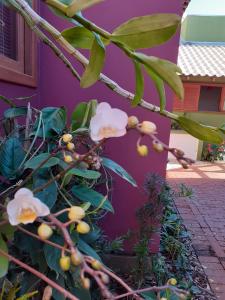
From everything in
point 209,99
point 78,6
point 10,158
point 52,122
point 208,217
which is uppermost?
point 78,6

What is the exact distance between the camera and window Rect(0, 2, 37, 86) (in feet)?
5.11

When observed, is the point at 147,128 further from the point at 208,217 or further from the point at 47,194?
the point at 208,217

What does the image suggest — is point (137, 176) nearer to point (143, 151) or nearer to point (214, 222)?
point (143, 151)

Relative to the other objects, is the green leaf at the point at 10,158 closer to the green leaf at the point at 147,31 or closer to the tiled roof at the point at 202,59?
the green leaf at the point at 147,31

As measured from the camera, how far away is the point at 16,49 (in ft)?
5.69

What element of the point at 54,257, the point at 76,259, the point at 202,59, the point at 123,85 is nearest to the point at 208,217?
the point at 123,85

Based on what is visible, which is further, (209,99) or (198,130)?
(209,99)

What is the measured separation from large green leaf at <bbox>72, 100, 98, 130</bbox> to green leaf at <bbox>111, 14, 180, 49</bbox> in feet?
1.86

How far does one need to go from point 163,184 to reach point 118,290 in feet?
2.35

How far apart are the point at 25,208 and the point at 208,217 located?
345 cm

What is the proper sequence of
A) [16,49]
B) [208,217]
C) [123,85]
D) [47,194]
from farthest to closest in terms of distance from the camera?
[208,217] → [123,85] → [16,49] → [47,194]

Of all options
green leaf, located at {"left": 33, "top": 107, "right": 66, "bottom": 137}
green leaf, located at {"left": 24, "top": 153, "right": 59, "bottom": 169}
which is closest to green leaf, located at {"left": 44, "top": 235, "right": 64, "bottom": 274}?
green leaf, located at {"left": 24, "top": 153, "right": 59, "bottom": 169}

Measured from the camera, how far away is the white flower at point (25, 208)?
418 mm

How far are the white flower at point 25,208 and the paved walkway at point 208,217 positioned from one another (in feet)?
6.48
